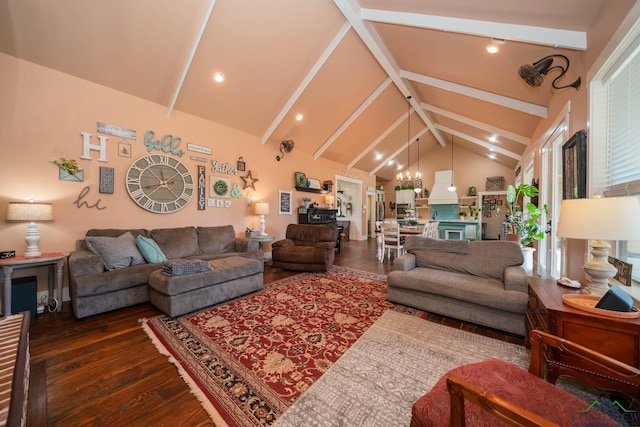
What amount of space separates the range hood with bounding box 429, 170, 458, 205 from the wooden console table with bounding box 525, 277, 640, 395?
7519 mm

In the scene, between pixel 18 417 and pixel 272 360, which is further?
pixel 272 360

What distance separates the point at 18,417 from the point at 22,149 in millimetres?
3585

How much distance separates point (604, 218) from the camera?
1.32 metres

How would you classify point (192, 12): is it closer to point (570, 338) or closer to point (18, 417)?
point (18, 417)

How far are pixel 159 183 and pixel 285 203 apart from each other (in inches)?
112

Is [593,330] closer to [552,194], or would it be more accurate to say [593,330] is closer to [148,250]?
[552,194]

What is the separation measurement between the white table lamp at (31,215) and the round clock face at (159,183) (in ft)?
3.36

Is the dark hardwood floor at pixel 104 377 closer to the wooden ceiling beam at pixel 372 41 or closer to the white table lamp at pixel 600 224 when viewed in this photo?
the white table lamp at pixel 600 224

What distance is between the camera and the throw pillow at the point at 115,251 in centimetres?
281

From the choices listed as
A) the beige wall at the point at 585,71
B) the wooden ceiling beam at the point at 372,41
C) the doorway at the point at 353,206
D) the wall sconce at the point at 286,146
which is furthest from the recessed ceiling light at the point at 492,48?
the doorway at the point at 353,206

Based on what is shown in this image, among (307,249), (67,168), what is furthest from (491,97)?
(67,168)

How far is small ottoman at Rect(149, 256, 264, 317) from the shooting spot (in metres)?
2.49

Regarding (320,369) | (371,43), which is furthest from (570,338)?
(371,43)

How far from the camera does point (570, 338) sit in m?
1.37
